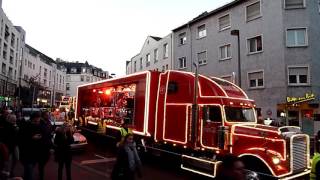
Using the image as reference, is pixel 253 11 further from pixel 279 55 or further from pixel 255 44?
pixel 279 55

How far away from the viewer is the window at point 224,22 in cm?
3173

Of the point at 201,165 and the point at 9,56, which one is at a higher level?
the point at 9,56

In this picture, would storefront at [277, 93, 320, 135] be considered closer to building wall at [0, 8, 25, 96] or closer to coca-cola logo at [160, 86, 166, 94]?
coca-cola logo at [160, 86, 166, 94]

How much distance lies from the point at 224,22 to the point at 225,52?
281 cm

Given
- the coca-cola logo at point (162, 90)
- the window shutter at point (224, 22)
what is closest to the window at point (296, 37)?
the window shutter at point (224, 22)

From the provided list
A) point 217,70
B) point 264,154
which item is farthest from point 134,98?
point 217,70

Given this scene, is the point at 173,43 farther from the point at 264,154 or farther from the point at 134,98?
the point at 264,154

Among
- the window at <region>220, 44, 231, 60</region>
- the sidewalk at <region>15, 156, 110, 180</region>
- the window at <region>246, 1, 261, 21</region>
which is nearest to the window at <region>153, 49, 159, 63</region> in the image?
the window at <region>220, 44, 231, 60</region>

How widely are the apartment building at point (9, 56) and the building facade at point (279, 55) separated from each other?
121 ft

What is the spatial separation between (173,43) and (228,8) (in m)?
9.34

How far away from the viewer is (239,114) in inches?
475

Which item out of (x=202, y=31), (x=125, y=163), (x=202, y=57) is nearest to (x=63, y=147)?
(x=125, y=163)

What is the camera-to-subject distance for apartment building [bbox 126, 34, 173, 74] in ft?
134

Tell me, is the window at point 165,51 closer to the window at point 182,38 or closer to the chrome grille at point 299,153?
the window at point 182,38
